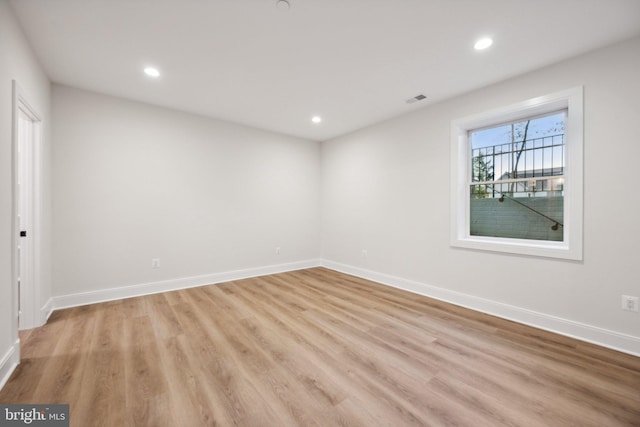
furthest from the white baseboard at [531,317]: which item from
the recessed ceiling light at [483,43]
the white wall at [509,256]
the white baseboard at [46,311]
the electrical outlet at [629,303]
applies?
the white baseboard at [46,311]

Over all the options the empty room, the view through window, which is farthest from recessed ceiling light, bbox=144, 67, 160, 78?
the view through window

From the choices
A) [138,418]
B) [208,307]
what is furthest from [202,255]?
[138,418]

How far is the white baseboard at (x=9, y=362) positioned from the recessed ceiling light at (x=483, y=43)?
4.28 m

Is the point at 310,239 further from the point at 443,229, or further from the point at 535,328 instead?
the point at 535,328

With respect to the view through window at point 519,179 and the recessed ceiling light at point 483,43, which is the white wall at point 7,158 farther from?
the view through window at point 519,179

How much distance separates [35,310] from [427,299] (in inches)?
169

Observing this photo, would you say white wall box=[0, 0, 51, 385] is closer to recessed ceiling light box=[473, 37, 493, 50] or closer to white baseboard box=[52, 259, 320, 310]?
white baseboard box=[52, 259, 320, 310]

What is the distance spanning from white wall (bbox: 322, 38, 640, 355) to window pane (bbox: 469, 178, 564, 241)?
353mm

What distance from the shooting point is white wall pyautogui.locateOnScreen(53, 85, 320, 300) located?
3094mm

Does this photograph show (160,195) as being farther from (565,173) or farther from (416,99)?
(565,173)

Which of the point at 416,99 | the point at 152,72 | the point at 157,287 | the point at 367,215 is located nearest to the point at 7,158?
the point at 152,72

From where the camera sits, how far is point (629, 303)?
7.09 feet

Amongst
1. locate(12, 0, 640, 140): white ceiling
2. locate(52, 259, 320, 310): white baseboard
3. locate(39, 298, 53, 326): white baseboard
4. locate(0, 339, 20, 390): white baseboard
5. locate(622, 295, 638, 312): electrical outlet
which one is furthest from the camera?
locate(52, 259, 320, 310): white baseboard

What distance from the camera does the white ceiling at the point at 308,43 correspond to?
188 centimetres
